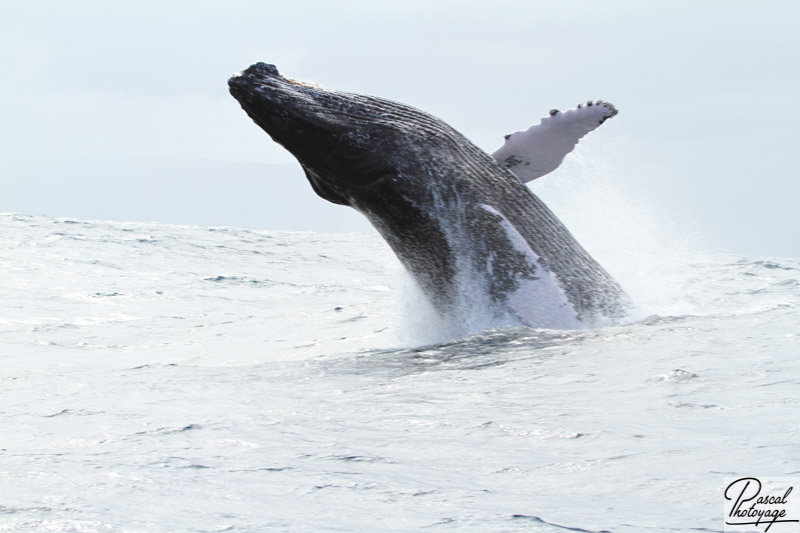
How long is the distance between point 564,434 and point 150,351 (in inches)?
225

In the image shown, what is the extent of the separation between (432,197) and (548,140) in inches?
54.8

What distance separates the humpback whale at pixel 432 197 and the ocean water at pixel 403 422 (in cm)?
34

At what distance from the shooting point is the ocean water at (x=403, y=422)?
344 centimetres

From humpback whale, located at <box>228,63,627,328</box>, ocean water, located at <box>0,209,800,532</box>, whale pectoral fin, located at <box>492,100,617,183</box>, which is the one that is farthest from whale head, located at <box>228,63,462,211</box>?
ocean water, located at <box>0,209,800,532</box>

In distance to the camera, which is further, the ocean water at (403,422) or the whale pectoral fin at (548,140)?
the whale pectoral fin at (548,140)

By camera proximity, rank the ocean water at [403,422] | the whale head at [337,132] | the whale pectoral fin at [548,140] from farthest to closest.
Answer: the whale pectoral fin at [548,140] < the whale head at [337,132] < the ocean water at [403,422]

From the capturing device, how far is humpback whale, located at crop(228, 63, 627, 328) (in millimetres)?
7523

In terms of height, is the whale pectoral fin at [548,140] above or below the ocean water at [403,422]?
above

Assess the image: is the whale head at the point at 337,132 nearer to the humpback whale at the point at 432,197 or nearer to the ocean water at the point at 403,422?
the humpback whale at the point at 432,197

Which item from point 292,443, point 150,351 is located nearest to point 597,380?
point 292,443

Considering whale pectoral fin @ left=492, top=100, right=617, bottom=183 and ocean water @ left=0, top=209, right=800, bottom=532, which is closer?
ocean water @ left=0, top=209, right=800, bottom=532

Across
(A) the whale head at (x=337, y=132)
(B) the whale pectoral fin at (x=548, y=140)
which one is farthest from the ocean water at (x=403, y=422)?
(B) the whale pectoral fin at (x=548, y=140)

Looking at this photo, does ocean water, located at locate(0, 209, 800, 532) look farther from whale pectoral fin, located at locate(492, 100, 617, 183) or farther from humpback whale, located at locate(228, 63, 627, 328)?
whale pectoral fin, located at locate(492, 100, 617, 183)

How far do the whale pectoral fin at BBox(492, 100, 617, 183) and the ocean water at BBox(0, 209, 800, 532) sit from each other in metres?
1.44
